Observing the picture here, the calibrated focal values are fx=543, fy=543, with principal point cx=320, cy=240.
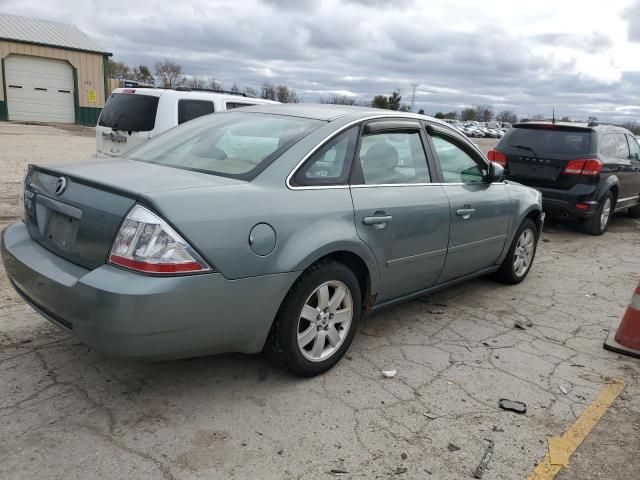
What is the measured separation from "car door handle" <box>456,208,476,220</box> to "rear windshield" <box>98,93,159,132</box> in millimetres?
4763

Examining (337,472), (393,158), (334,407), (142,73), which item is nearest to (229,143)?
(393,158)

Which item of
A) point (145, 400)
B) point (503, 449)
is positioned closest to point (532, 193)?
point (503, 449)

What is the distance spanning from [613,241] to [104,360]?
7.59 metres

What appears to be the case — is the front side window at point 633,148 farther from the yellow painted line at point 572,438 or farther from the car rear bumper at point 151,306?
the car rear bumper at point 151,306

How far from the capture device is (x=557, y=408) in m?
3.22

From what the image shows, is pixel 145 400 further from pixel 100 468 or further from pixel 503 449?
pixel 503 449

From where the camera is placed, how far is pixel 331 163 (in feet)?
11.1

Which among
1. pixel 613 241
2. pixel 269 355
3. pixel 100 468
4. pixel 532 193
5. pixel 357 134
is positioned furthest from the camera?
pixel 613 241

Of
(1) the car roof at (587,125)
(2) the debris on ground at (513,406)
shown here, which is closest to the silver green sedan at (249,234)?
(2) the debris on ground at (513,406)

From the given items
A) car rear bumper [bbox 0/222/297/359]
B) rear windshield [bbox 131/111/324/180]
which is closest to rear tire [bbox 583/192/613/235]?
rear windshield [bbox 131/111/324/180]

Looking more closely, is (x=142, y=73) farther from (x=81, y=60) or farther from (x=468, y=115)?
(x=468, y=115)

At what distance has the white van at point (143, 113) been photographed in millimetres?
7352

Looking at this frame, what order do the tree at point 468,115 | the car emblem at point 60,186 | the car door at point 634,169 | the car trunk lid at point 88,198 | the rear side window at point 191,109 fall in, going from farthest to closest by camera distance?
the tree at point 468,115
the car door at point 634,169
the rear side window at point 191,109
the car emblem at point 60,186
the car trunk lid at point 88,198

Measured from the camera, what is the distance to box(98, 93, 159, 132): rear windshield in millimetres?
7379
